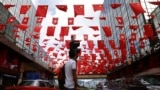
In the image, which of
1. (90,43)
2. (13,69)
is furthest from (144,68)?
(13,69)

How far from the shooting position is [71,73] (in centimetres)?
462

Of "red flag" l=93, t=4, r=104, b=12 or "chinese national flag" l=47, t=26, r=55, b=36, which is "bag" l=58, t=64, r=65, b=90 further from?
"chinese national flag" l=47, t=26, r=55, b=36

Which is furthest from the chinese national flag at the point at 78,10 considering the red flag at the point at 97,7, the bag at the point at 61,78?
the bag at the point at 61,78

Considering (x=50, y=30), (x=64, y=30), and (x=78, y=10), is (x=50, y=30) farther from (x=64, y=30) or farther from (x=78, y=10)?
(x=78, y=10)

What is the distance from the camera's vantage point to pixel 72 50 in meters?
4.43

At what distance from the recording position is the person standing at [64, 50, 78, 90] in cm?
449

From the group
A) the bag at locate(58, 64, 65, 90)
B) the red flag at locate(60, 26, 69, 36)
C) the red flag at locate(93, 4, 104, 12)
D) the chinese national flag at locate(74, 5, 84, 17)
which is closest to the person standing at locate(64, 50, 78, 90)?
the bag at locate(58, 64, 65, 90)

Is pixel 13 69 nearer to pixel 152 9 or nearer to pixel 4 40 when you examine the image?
pixel 4 40

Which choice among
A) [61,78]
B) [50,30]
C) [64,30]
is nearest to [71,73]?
[61,78]

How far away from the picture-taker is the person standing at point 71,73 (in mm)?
4488

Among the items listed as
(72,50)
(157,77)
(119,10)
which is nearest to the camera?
(72,50)

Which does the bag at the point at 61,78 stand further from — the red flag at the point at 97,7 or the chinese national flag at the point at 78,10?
the red flag at the point at 97,7

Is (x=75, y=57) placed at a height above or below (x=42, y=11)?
below

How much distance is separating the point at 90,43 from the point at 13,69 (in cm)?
872
